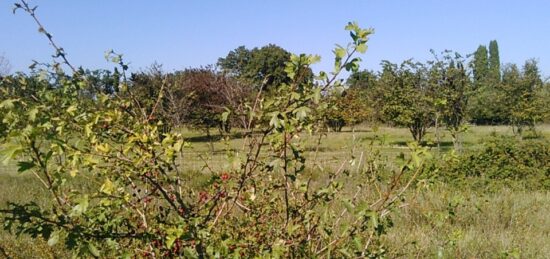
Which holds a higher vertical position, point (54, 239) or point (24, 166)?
point (24, 166)

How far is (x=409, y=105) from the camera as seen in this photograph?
22.1 metres

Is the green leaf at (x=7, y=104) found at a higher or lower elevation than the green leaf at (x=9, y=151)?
higher

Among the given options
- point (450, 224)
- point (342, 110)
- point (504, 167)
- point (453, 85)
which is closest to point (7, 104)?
point (342, 110)

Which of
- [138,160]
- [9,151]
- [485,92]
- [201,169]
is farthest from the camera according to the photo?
[485,92]

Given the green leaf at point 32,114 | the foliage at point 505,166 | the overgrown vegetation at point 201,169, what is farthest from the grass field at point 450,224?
the green leaf at point 32,114

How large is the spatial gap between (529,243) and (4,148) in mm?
5069

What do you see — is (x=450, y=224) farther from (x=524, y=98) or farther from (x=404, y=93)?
(x=524, y=98)

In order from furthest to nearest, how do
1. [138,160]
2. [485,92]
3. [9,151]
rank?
[485,92], [138,160], [9,151]

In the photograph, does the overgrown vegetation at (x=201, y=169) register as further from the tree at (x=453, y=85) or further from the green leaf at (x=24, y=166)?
the tree at (x=453, y=85)

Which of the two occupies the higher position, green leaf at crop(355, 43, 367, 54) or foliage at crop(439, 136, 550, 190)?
green leaf at crop(355, 43, 367, 54)

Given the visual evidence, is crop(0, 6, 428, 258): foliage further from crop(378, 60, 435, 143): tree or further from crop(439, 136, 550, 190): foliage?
crop(378, 60, 435, 143): tree

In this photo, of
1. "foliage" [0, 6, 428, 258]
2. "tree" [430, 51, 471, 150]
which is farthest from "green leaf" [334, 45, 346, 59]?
"tree" [430, 51, 471, 150]

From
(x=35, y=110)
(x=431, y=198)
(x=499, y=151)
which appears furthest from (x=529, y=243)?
(x=499, y=151)

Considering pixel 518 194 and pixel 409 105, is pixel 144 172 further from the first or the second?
pixel 409 105
